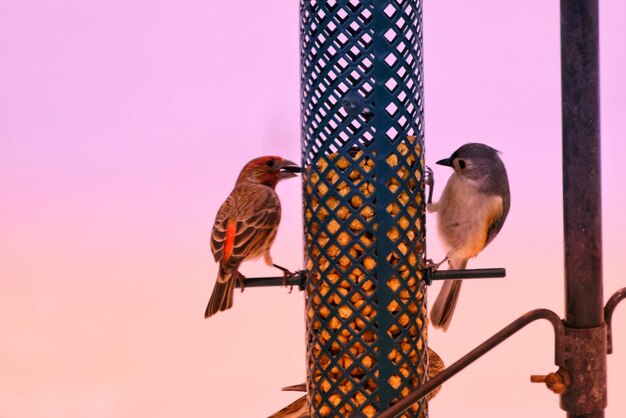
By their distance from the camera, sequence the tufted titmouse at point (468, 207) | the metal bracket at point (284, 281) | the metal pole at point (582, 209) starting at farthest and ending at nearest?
the tufted titmouse at point (468, 207), the metal bracket at point (284, 281), the metal pole at point (582, 209)

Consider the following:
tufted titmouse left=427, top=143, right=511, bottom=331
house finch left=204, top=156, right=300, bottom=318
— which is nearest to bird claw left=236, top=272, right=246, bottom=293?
house finch left=204, top=156, right=300, bottom=318

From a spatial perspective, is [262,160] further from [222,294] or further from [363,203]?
[363,203]

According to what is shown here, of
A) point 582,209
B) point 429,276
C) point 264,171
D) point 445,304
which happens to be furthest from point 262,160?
point 582,209

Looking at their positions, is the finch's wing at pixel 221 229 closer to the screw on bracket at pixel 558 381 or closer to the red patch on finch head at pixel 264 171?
the red patch on finch head at pixel 264 171

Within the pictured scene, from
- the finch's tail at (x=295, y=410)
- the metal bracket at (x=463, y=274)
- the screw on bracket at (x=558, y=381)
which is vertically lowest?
the finch's tail at (x=295, y=410)

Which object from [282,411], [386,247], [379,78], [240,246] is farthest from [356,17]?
[282,411]

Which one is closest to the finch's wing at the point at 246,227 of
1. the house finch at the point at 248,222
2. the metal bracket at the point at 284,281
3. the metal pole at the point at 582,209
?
the house finch at the point at 248,222

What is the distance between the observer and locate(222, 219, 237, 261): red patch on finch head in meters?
2.97

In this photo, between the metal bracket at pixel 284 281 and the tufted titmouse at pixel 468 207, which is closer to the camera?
the metal bracket at pixel 284 281

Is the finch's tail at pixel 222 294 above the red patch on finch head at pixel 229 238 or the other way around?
the other way around

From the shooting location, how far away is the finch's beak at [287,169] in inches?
112

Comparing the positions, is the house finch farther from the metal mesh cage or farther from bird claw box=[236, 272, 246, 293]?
the metal mesh cage

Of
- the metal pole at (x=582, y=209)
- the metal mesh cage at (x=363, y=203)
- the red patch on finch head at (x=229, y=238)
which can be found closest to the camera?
the metal pole at (x=582, y=209)

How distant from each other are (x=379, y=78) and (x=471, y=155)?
28.8 inches
